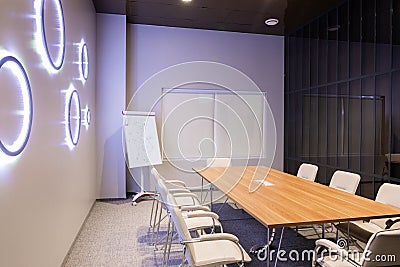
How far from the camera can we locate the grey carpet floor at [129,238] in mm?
2875

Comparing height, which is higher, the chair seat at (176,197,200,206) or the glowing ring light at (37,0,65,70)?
the glowing ring light at (37,0,65,70)

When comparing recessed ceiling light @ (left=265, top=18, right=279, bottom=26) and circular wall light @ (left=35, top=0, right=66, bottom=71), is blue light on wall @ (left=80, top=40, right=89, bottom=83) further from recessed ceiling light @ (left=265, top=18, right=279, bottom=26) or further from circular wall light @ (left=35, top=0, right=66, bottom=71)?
recessed ceiling light @ (left=265, top=18, right=279, bottom=26)

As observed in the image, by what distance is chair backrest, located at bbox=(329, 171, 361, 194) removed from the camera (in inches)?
120

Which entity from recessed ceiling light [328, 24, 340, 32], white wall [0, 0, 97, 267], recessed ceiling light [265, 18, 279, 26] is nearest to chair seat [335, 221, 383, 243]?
white wall [0, 0, 97, 267]

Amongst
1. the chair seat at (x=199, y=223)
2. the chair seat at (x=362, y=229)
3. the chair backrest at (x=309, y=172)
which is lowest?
the chair seat at (x=362, y=229)

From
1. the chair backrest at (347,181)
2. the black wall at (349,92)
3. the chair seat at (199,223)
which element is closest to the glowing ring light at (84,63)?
the chair seat at (199,223)

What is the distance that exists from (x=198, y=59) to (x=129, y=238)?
3.69 m

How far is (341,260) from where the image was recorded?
192 cm

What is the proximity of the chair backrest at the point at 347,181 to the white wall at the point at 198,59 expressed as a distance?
2927 millimetres

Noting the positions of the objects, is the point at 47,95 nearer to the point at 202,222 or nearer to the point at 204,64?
the point at 202,222

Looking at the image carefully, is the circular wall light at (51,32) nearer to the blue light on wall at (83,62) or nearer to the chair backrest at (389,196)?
the blue light on wall at (83,62)

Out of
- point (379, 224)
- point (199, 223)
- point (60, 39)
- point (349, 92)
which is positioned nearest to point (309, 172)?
point (379, 224)

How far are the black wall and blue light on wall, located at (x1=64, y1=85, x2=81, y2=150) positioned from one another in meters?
3.72

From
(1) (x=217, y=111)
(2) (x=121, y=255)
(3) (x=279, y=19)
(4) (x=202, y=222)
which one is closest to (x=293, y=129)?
(1) (x=217, y=111)
